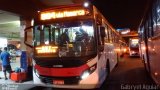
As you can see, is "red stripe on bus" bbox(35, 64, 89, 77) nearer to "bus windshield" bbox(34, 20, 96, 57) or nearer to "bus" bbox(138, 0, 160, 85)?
"bus windshield" bbox(34, 20, 96, 57)

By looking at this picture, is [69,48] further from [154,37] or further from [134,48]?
[134,48]

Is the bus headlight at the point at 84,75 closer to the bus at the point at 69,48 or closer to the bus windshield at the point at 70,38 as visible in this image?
the bus at the point at 69,48

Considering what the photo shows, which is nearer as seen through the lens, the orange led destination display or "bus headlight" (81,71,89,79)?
"bus headlight" (81,71,89,79)

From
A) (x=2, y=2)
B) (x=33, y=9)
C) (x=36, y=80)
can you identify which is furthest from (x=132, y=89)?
(x=33, y=9)

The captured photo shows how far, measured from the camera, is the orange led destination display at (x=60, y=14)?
874cm

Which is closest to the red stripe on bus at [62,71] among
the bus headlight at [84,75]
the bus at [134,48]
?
the bus headlight at [84,75]

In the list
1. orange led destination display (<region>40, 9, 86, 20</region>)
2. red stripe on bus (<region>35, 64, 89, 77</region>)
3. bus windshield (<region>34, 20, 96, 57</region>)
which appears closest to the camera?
red stripe on bus (<region>35, 64, 89, 77</region>)

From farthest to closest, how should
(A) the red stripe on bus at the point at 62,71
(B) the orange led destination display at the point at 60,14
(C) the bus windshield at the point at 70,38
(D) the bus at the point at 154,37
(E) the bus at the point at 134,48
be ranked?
1. (E) the bus at the point at 134,48
2. (B) the orange led destination display at the point at 60,14
3. (C) the bus windshield at the point at 70,38
4. (A) the red stripe on bus at the point at 62,71
5. (D) the bus at the point at 154,37

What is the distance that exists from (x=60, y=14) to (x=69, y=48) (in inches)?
56.8

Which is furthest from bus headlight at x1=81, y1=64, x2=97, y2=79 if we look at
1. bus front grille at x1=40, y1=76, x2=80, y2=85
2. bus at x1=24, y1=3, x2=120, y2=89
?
bus front grille at x1=40, y1=76, x2=80, y2=85

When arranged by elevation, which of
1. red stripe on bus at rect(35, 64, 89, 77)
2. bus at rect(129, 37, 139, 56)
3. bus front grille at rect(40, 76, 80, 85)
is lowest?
bus front grille at rect(40, 76, 80, 85)

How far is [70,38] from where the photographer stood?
27.9ft

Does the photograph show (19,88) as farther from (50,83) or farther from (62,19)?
(62,19)

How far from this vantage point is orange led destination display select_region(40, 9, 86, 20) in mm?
8736
